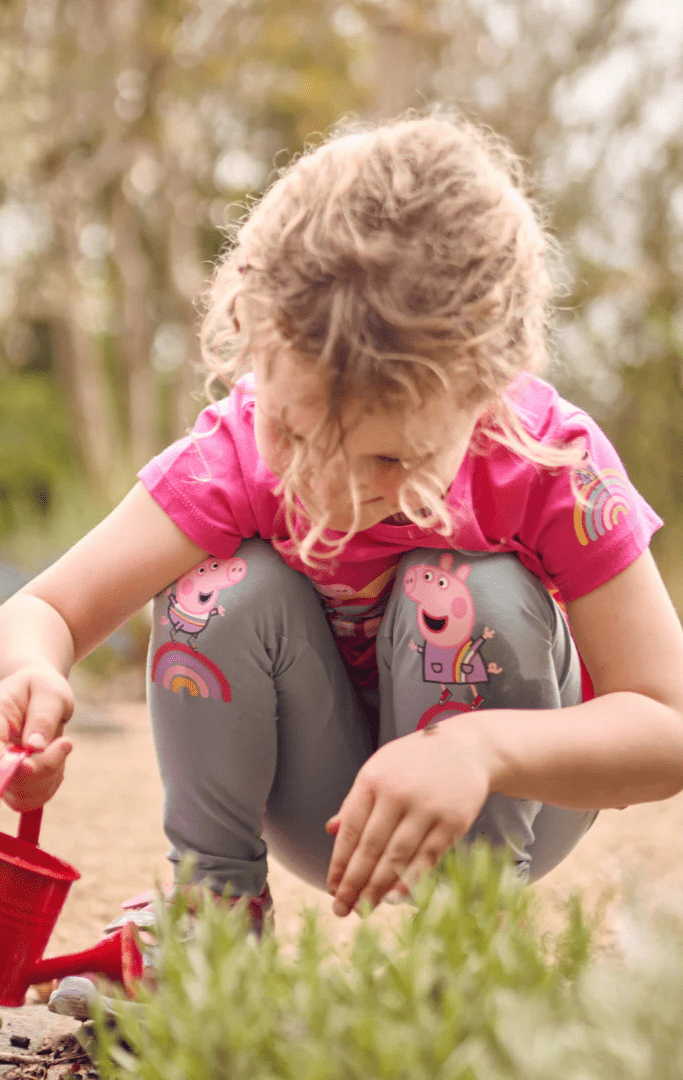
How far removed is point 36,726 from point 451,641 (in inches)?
19.7

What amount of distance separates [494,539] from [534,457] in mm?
138

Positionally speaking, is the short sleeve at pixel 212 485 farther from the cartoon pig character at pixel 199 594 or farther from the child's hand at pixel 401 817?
the child's hand at pixel 401 817

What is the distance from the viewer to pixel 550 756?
3.83ft

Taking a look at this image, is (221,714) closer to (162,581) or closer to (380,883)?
(162,581)

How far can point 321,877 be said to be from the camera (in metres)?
1.61

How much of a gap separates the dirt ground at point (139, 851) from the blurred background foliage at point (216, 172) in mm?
2464

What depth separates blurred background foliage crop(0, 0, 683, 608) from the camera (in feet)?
18.9

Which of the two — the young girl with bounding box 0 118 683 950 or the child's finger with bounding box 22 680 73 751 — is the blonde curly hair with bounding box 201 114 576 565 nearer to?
the young girl with bounding box 0 118 683 950

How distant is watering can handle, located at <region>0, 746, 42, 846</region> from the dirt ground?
28 centimetres

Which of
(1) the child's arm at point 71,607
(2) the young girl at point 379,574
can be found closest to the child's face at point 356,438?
(2) the young girl at point 379,574

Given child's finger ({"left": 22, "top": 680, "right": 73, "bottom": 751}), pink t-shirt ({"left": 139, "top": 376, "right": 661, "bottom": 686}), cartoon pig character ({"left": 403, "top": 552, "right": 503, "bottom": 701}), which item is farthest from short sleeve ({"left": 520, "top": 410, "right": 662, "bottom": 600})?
child's finger ({"left": 22, "top": 680, "right": 73, "bottom": 751})

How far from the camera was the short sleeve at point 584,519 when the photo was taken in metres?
1.33

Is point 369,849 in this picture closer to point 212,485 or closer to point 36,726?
point 36,726

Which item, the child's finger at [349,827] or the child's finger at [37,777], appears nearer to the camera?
the child's finger at [349,827]
